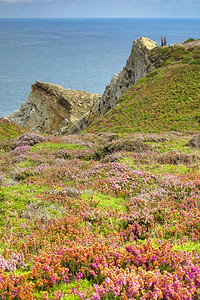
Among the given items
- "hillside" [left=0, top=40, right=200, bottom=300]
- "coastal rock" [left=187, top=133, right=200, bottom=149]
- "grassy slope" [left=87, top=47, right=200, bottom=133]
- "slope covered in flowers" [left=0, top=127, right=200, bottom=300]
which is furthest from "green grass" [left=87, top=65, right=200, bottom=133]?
"slope covered in flowers" [left=0, top=127, right=200, bottom=300]

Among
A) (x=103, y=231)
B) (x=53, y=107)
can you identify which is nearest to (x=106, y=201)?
(x=103, y=231)

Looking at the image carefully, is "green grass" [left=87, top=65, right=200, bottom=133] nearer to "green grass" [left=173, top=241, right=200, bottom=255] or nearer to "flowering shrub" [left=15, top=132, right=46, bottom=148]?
"flowering shrub" [left=15, top=132, right=46, bottom=148]

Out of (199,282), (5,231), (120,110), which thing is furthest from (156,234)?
(120,110)

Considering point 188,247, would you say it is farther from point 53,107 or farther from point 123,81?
point 53,107

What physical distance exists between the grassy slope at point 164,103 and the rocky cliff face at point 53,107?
1031 inches

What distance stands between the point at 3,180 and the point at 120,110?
3389cm

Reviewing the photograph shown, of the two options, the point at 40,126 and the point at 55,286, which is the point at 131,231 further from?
the point at 40,126

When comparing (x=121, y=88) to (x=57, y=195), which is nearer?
(x=57, y=195)

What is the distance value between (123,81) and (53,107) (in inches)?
991

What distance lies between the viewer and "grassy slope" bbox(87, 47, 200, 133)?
113 feet

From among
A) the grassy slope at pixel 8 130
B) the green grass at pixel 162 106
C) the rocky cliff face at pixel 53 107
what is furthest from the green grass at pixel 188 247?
the rocky cliff face at pixel 53 107

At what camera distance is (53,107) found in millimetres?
76062

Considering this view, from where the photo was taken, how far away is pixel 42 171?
13.5 m

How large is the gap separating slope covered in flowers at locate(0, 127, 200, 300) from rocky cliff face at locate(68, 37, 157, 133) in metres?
43.5
